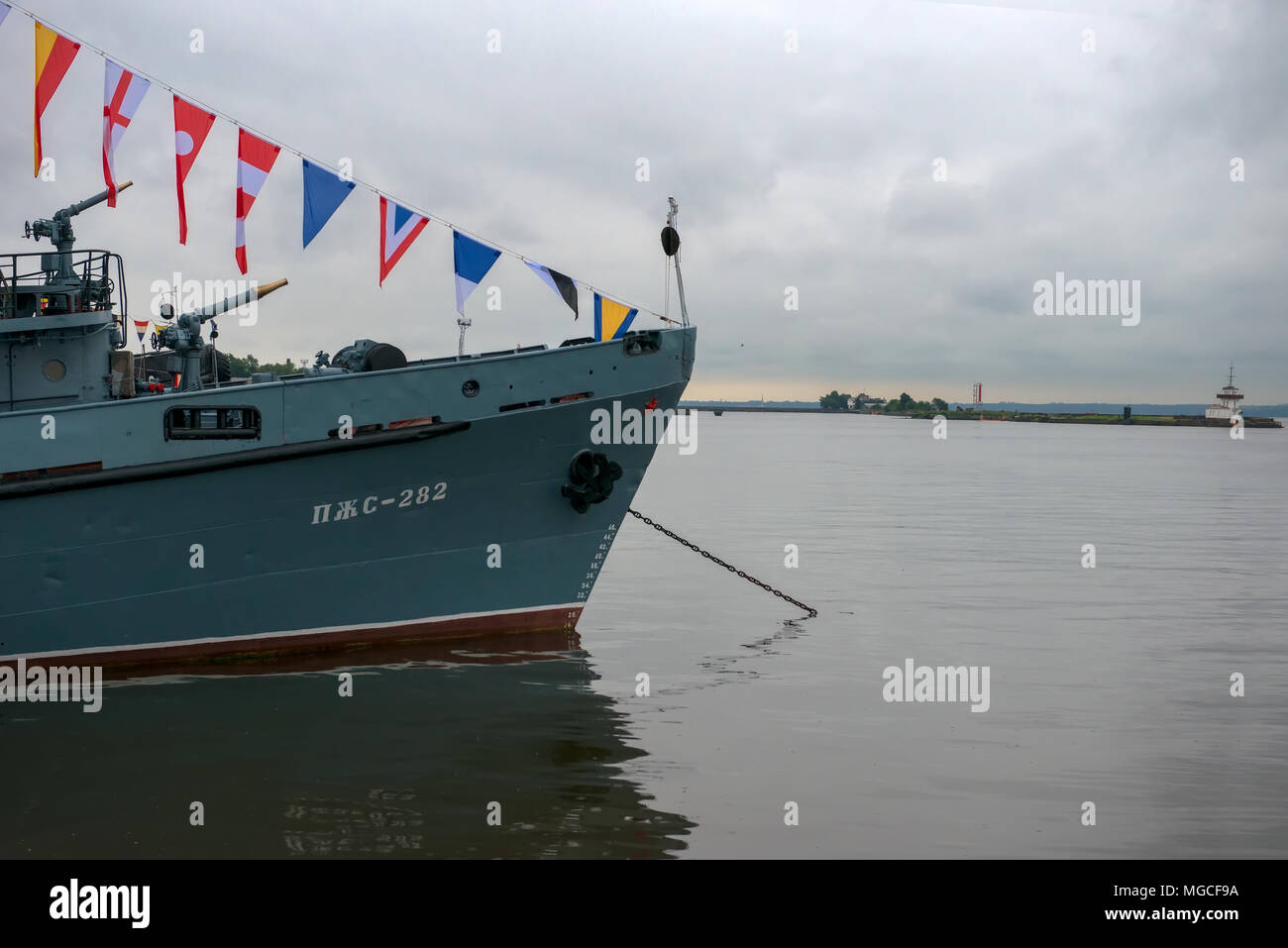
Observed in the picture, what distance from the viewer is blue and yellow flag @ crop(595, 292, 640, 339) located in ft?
41.4

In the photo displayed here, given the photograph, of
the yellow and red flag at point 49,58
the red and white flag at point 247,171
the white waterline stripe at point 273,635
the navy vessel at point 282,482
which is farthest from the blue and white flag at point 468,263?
the yellow and red flag at point 49,58

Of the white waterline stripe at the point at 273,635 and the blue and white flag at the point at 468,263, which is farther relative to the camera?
the blue and white flag at the point at 468,263

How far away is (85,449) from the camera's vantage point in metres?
10.7

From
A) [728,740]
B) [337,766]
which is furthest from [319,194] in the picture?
[728,740]

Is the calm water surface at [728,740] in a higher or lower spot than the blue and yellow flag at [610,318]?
lower

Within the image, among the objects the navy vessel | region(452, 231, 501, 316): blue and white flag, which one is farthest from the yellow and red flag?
region(452, 231, 501, 316): blue and white flag

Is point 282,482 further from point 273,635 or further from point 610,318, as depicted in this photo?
point 610,318

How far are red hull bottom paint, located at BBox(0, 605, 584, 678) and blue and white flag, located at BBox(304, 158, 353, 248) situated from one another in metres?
4.25

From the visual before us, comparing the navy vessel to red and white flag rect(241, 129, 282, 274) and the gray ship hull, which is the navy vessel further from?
red and white flag rect(241, 129, 282, 274)

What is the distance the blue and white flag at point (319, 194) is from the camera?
11.2m

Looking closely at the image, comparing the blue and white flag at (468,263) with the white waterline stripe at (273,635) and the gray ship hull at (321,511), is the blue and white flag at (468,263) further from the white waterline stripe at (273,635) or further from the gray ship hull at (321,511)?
the white waterline stripe at (273,635)

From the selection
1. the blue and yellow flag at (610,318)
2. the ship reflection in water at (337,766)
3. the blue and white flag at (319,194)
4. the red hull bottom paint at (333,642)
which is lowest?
the ship reflection in water at (337,766)

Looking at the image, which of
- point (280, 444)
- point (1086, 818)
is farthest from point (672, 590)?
point (1086, 818)

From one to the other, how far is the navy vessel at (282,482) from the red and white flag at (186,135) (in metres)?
1.21
